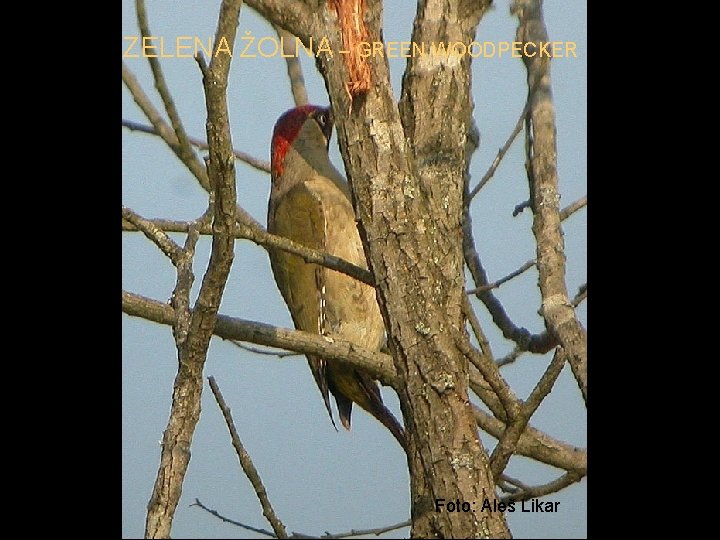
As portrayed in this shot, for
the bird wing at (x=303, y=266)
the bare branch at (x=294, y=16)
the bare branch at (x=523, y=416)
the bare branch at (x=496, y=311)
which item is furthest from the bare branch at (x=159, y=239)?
the bird wing at (x=303, y=266)

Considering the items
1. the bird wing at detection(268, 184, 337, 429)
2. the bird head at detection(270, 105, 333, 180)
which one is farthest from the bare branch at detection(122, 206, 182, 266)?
the bird head at detection(270, 105, 333, 180)

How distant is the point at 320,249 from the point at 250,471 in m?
2.33

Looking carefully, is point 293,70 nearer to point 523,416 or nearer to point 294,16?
point 294,16

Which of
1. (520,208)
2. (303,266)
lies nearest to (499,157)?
(520,208)

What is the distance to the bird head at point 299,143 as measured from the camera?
516 centimetres

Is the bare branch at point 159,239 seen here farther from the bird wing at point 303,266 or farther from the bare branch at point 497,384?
the bird wing at point 303,266

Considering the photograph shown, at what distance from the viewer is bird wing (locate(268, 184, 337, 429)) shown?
4.84m

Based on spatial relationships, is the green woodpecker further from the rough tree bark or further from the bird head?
the rough tree bark

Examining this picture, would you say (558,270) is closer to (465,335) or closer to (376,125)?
(465,335)

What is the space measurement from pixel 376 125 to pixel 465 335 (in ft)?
1.81

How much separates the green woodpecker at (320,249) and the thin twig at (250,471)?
2.04 meters
